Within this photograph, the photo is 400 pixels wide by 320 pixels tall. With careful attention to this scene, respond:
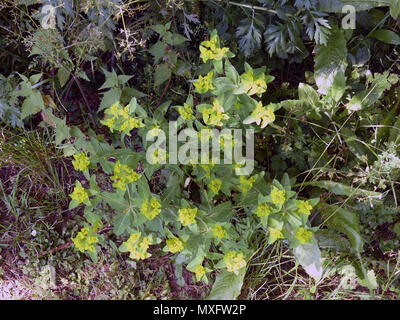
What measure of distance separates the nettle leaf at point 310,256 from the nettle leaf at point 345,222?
0.57 feet

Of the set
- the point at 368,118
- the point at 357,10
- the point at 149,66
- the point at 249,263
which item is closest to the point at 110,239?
the point at 249,263

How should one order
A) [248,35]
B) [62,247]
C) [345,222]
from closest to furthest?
[248,35] < [345,222] < [62,247]

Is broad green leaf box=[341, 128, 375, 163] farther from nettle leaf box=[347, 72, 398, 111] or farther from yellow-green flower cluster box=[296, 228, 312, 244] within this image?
yellow-green flower cluster box=[296, 228, 312, 244]

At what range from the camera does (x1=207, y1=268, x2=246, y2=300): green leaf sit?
184 centimetres

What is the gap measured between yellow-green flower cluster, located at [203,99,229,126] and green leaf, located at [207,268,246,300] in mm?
766

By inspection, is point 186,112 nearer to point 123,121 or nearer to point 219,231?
point 123,121

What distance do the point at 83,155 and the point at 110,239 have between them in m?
0.76

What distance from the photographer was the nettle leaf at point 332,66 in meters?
1.88

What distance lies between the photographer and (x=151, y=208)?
4.73 ft

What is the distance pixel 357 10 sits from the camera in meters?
1.77

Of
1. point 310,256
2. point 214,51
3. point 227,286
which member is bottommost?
point 227,286

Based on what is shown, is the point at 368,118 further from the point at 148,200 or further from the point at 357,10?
the point at 148,200

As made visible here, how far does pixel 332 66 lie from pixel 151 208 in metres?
1.15

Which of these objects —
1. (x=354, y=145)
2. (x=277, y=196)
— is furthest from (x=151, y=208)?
(x=354, y=145)
